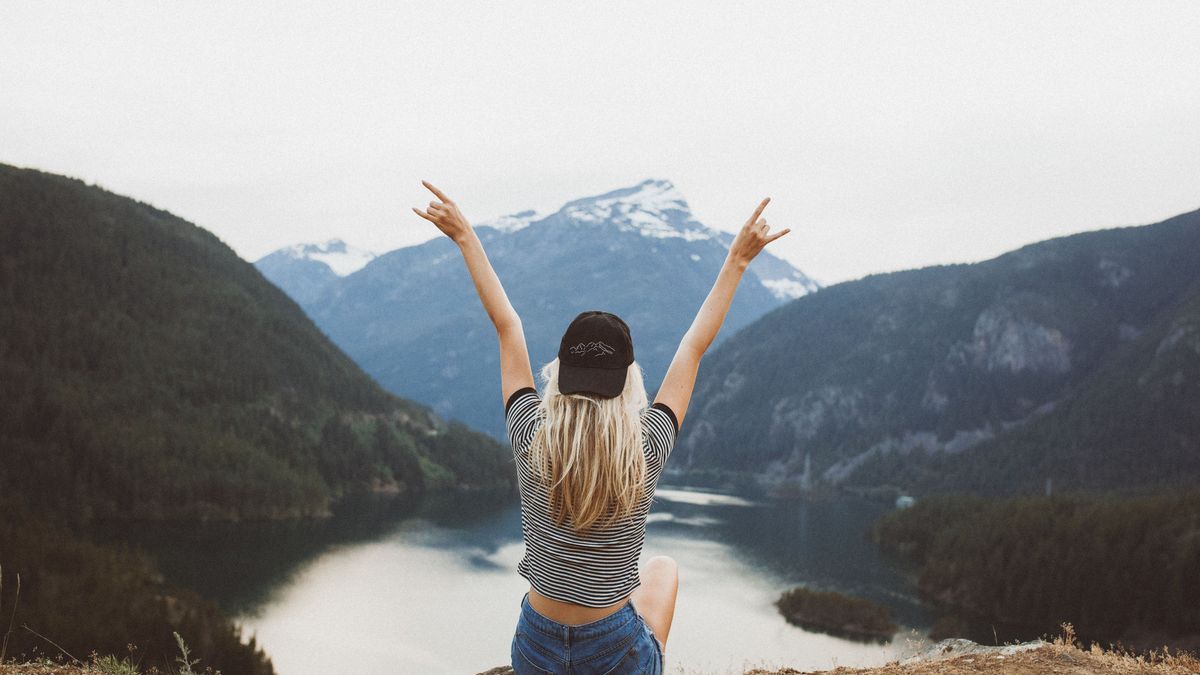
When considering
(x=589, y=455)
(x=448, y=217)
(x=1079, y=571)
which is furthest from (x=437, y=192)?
(x=1079, y=571)

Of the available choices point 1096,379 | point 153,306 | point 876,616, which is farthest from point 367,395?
point 1096,379

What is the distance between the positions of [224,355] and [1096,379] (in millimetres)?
167611

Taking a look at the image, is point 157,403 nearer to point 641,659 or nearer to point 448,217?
point 448,217

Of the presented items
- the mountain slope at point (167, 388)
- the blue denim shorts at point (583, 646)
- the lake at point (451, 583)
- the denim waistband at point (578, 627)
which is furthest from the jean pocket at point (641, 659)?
the mountain slope at point (167, 388)

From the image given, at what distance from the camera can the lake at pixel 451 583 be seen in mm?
37125

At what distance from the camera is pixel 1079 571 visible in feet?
197

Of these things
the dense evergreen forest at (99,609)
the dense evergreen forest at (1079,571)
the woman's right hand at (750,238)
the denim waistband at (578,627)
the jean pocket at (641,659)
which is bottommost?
the dense evergreen forest at (1079,571)

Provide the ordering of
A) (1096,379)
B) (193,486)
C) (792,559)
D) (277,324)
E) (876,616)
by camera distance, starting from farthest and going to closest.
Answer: (1096,379) < (277,324) < (193,486) < (792,559) < (876,616)

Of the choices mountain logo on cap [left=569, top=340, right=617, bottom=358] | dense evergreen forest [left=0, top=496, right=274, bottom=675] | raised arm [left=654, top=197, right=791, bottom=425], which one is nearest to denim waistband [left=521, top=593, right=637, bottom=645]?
raised arm [left=654, top=197, right=791, bottom=425]

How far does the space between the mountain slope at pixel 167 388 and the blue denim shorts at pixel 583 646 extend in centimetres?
8327

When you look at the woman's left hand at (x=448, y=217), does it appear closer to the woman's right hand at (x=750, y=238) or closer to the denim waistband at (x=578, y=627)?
the woman's right hand at (x=750, y=238)

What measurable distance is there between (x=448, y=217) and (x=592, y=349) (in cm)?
133

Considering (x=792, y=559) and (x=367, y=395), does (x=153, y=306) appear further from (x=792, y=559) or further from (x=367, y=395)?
(x=792, y=559)

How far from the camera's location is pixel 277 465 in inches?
4183
